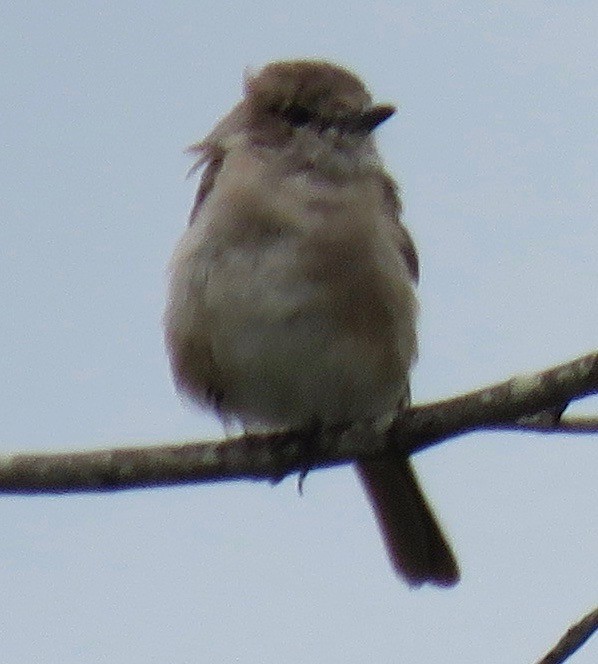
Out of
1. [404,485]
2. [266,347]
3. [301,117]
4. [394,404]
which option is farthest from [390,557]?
[301,117]

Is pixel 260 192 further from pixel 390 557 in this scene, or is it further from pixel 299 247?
pixel 390 557

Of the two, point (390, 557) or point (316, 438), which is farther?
point (390, 557)

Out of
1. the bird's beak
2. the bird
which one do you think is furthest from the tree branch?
the bird's beak

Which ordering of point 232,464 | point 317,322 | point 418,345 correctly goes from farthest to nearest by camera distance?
1. point 418,345
2. point 317,322
3. point 232,464

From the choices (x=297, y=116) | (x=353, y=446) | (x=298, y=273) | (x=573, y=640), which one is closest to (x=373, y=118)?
(x=297, y=116)

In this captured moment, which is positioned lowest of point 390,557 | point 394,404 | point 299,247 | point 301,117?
point 390,557

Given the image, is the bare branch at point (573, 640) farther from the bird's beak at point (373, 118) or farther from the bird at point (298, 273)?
the bird's beak at point (373, 118)

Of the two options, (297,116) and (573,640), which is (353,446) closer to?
(573,640)
